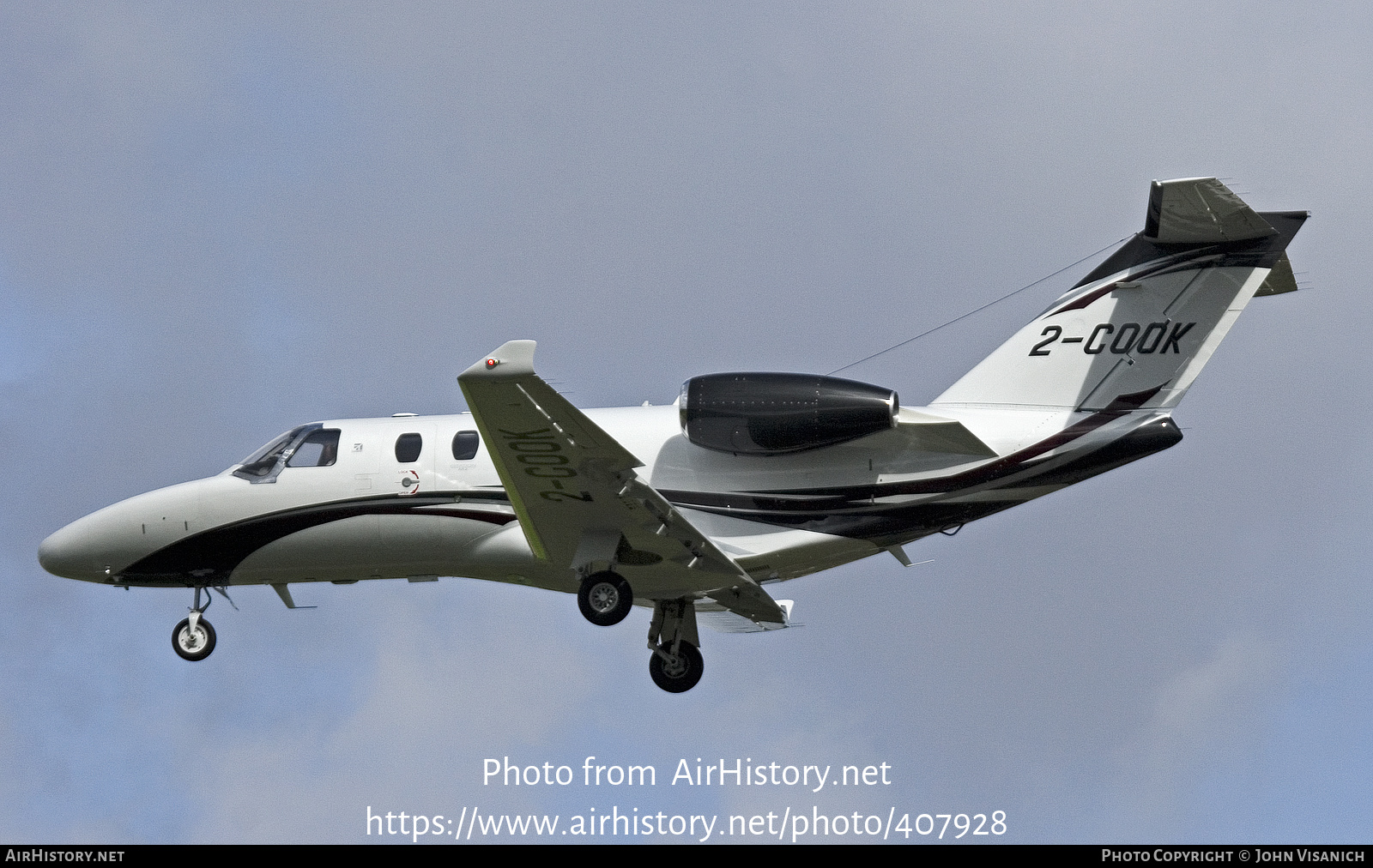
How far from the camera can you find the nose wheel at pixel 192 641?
73.6 feet

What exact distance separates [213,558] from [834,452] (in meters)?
8.75

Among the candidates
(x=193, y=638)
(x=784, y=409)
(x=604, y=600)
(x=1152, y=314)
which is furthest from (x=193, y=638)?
(x=1152, y=314)

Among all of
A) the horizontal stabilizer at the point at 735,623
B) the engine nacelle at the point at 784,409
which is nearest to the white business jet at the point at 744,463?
the engine nacelle at the point at 784,409

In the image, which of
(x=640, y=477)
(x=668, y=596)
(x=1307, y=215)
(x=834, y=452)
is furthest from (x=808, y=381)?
(x=1307, y=215)

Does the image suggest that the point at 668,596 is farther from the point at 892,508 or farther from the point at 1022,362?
the point at 1022,362

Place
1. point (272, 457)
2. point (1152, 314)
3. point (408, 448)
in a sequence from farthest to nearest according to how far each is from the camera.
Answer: point (272, 457)
point (408, 448)
point (1152, 314)

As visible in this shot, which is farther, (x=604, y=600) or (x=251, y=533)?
(x=251, y=533)

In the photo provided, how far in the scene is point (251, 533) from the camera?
72.1ft

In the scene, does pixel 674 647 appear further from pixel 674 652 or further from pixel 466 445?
pixel 466 445

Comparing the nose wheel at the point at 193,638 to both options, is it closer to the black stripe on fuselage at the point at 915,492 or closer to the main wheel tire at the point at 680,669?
the black stripe on fuselage at the point at 915,492

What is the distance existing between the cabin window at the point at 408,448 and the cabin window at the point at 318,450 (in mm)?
929

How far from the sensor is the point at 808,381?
19.7 m

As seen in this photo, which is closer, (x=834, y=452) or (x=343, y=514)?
(x=834, y=452)

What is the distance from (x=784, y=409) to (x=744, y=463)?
1.11 m
